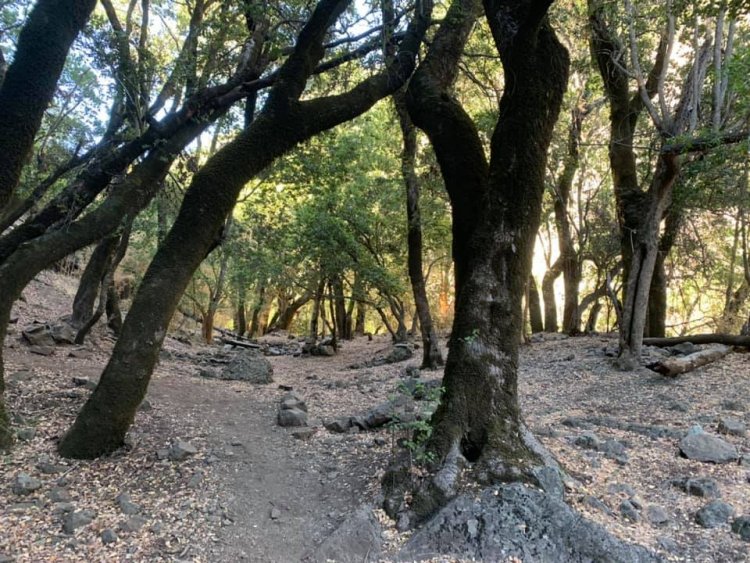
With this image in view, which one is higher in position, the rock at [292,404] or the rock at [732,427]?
the rock at [732,427]

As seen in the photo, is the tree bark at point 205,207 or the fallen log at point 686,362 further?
the fallen log at point 686,362

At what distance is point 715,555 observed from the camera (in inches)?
120

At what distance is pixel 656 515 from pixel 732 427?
7.28 feet

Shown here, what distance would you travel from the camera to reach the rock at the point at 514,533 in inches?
117

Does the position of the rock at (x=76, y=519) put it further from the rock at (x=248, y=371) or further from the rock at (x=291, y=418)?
the rock at (x=248, y=371)

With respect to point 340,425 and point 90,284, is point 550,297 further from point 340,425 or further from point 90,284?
point 90,284

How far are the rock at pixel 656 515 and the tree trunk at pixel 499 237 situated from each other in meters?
0.89

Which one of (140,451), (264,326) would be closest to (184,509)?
(140,451)

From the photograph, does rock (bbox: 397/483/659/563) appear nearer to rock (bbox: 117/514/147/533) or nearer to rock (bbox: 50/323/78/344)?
rock (bbox: 117/514/147/533)

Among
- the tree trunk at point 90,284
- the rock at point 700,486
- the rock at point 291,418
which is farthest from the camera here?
the tree trunk at point 90,284

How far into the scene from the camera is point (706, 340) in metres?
9.16

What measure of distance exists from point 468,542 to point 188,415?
13.0 feet

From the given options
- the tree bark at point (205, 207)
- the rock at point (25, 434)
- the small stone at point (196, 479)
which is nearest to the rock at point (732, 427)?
the small stone at point (196, 479)

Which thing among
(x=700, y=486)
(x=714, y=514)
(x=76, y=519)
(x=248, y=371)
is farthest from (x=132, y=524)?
(x=248, y=371)
